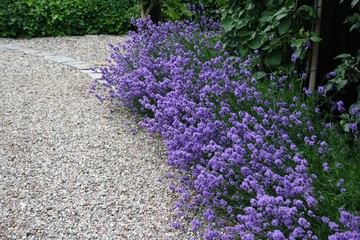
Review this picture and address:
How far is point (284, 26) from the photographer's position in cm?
348

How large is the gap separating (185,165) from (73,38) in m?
5.80

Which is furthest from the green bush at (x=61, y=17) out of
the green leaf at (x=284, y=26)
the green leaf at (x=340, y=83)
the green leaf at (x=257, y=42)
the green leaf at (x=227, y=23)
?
the green leaf at (x=340, y=83)

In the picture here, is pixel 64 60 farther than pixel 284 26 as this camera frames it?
Yes

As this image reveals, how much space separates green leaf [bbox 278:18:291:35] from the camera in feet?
11.4

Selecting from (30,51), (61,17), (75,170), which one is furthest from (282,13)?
(61,17)

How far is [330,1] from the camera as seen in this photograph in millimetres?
3336

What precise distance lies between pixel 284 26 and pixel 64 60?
377 cm

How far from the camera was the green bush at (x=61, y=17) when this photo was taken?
7.94 meters

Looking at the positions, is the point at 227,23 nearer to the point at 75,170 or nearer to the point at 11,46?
the point at 75,170

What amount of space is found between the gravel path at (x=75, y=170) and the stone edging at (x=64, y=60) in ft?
1.48

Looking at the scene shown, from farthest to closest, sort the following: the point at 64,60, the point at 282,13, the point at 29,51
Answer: the point at 29,51
the point at 64,60
the point at 282,13

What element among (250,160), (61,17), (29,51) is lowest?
(250,160)

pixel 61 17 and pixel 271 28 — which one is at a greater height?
pixel 61 17

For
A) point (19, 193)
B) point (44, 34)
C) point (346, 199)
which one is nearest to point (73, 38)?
point (44, 34)
